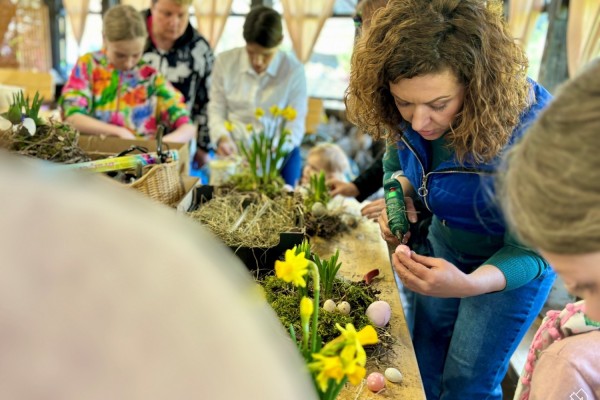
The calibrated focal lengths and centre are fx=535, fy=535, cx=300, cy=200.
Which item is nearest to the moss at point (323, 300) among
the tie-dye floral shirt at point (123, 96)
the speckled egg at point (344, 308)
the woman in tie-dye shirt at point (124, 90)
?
the speckled egg at point (344, 308)

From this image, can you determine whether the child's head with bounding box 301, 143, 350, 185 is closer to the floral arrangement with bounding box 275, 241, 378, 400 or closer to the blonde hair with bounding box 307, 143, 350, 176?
the blonde hair with bounding box 307, 143, 350, 176

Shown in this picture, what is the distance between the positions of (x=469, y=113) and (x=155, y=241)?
904 millimetres

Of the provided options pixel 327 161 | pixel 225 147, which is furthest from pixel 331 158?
pixel 225 147

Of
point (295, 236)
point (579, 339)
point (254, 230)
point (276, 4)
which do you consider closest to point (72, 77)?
point (254, 230)

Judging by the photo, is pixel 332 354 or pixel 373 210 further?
pixel 373 210

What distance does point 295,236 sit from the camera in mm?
1277

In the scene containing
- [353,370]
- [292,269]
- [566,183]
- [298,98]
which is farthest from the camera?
[298,98]

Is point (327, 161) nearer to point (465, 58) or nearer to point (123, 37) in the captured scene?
point (123, 37)

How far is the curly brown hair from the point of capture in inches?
40.8

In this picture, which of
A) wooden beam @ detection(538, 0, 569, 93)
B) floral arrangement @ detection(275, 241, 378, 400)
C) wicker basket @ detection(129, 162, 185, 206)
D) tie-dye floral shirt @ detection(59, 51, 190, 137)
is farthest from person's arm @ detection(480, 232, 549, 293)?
wooden beam @ detection(538, 0, 569, 93)

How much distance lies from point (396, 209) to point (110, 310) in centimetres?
109

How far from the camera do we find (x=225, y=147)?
105 inches

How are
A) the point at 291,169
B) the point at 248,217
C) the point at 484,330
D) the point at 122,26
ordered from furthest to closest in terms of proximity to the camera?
1. the point at 291,169
2. the point at 122,26
3. the point at 248,217
4. the point at 484,330

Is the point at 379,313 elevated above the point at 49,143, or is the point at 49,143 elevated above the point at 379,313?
the point at 49,143
